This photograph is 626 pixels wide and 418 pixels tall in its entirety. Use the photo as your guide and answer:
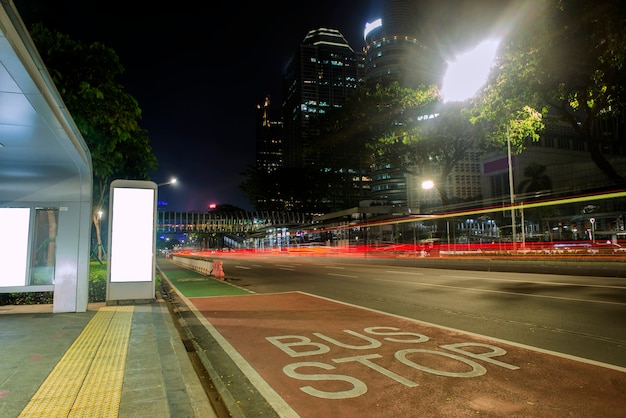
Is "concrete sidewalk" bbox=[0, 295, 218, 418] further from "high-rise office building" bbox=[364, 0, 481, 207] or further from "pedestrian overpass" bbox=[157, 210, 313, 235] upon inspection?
"pedestrian overpass" bbox=[157, 210, 313, 235]

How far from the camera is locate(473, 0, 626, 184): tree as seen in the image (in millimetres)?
11633

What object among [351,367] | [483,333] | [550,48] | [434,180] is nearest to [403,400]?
[351,367]

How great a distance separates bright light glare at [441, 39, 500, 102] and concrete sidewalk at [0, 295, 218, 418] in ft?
46.9

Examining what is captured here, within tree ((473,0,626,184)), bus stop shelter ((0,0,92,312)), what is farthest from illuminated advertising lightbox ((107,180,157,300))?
tree ((473,0,626,184))

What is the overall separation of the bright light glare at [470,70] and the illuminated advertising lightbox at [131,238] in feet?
41.6

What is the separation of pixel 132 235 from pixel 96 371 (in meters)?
6.26

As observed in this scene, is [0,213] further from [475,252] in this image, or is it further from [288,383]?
[475,252]

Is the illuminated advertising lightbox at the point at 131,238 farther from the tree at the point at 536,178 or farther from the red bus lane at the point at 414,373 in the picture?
the tree at the point at 536,178

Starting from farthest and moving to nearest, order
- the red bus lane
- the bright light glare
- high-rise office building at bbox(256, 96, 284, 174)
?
high-rise office building at bbox(256, 96, 284, 174) < the bright light glare < the red bus lane

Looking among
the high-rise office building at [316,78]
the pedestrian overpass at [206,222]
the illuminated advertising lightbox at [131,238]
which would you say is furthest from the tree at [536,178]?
the illuminated advertising lightbox at [131,238]

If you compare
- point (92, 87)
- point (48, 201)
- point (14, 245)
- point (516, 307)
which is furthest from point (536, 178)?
point (14, 245)

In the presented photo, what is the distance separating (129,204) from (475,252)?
23753 mm

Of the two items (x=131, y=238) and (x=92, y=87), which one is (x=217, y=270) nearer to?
(x=131, y=238)

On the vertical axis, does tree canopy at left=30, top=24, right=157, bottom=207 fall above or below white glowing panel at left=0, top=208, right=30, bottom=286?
above
